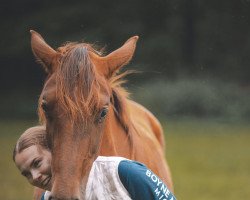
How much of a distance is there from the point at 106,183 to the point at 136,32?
16.7 metres

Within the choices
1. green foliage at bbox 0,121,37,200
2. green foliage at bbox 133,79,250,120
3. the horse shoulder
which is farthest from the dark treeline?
the horse shoulder

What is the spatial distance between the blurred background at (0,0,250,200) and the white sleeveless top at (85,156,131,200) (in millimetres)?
8627

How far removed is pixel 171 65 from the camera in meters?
20.1

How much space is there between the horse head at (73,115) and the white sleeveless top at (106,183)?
2.8 inches

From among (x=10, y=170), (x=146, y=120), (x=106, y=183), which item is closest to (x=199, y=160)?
(x=10, y=170)

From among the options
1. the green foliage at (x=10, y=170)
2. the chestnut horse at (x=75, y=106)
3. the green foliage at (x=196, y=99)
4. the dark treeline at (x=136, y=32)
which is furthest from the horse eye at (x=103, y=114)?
the dark treeline at (x=136, y=32)

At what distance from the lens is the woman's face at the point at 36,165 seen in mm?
3500

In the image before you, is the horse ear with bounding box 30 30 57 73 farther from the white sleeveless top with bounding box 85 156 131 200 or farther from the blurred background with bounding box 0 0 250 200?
the blurred background with bounding box 0 0 250 200

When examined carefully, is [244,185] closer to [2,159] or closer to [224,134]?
[2,159]

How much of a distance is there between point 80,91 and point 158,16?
16.1 meters

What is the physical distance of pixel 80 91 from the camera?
3.48m

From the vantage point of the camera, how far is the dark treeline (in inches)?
685

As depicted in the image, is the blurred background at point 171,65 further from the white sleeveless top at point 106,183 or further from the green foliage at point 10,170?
the white sleeveless top at point 106,183

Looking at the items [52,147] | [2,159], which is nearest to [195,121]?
[2,159]
